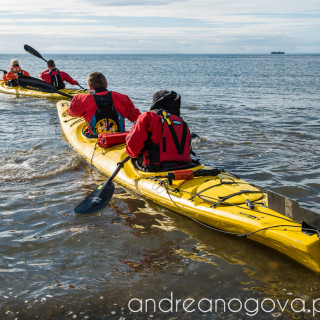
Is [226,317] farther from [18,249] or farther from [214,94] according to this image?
[214,94]

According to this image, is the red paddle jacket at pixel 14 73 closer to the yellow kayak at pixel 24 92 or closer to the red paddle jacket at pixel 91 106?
the yellow kayak at pixel 24 92

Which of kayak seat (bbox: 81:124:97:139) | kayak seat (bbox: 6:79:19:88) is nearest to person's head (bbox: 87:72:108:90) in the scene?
kayak seat (bbox: 81:124:97:139)

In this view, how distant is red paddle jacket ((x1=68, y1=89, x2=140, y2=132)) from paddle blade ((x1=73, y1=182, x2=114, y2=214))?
1.71 m

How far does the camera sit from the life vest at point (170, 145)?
4.93 m

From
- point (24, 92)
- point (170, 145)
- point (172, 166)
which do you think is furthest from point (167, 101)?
point (24, 92)

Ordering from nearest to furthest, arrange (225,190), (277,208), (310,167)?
(277,208) → (225,190) → (310,167)

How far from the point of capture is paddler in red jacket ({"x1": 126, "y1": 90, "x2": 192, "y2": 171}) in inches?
193

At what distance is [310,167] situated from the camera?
22.8 feet

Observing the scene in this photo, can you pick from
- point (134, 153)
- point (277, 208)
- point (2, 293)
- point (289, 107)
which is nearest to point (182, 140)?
point (134, 153)

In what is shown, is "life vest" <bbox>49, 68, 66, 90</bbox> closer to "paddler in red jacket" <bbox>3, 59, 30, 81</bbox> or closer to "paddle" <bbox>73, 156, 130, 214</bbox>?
"paddler in red jacket" <bbox>3, 59, 30, 81</bbox>

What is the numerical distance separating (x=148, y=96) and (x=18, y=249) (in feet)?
49.8

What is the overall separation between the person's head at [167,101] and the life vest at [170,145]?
11 centimetres

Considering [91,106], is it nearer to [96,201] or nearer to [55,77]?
[96,201]

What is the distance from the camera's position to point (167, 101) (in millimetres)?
4977
